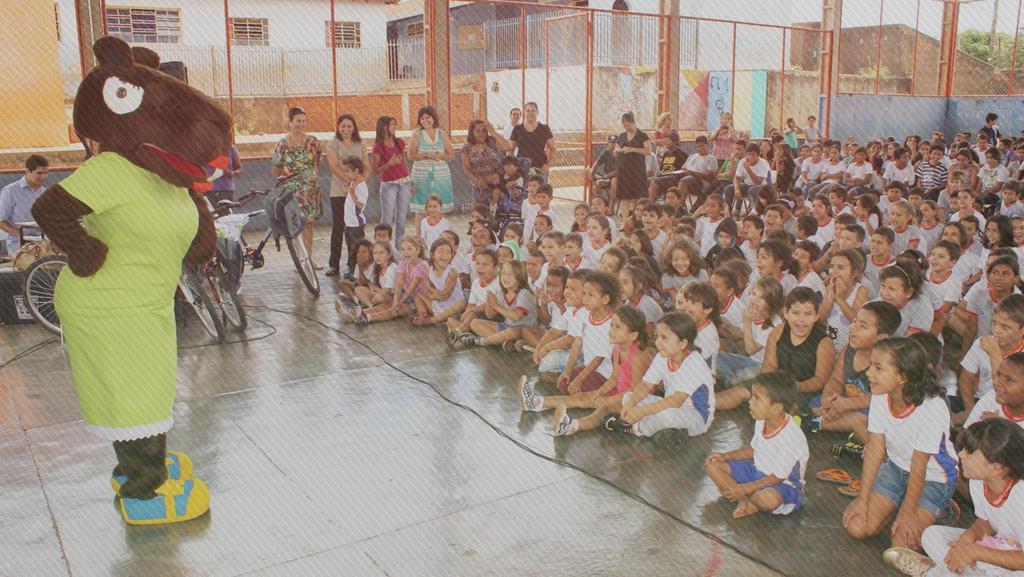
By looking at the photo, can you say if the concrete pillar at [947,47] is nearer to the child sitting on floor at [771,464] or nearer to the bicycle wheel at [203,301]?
the bicycle wheel at [203,301]

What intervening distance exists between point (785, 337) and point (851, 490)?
1299mm

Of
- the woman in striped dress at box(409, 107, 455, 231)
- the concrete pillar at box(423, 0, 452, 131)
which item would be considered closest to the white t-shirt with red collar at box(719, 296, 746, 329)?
the woman in striped dress at box(409, 107, 455, 231)

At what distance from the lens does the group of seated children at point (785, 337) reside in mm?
3803

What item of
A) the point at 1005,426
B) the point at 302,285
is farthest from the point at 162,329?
the point at 302,285

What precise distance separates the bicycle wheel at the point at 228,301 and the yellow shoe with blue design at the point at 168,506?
3078 millimetres

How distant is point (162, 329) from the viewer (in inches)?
156

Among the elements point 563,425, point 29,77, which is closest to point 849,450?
point 563,425

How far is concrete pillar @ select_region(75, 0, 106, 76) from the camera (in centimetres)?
1096

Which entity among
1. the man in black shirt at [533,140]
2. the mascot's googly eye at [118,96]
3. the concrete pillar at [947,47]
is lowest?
the man in black shirt at [533,140]

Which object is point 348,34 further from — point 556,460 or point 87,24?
point 556,460

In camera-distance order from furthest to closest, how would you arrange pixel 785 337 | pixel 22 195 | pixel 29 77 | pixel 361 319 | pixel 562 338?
pixel 29 77, pixel 22 195, pixel 361 319, pixel 562 338, pixel 785 337

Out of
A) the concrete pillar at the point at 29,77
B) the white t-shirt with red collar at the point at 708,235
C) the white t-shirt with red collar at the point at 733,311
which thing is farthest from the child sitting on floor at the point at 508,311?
the concrete pillar at the point at 29,77

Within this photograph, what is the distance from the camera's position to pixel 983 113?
22.2 meters

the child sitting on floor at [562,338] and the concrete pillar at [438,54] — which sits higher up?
the concrete pillar at [438,54]
